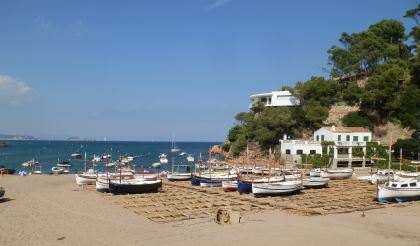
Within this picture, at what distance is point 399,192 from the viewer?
1332 inches

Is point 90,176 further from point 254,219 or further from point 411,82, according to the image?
point 411,82

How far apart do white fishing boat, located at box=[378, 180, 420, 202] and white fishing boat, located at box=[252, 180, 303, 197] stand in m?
7.38

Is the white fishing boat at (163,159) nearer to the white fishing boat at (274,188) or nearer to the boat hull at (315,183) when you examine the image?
the boat hull at (315,183)

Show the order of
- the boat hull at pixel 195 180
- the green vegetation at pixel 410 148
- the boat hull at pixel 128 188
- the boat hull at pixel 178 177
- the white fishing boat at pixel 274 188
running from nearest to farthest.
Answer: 1. the white fishing boat at pixel 274 188
2. the boat hull at pixel 128 188
3. the boat hull at pixel 195 180
4. the boat hull at pixel 178 177
5. the green vegetation at pixel 410 148

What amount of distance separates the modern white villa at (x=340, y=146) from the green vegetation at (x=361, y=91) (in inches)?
314

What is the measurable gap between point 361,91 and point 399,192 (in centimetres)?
4281

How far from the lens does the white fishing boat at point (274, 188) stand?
123ft

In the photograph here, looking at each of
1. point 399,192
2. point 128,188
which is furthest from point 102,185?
point 399,192

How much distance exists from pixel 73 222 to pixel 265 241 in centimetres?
1242

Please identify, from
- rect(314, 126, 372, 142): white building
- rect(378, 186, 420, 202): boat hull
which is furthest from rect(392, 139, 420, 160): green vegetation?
rect(378, 186, 420, 202): boat hull

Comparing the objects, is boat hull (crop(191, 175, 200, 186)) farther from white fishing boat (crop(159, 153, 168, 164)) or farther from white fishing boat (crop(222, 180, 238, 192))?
white fishing boat (crop(159, 153, 168, 164))

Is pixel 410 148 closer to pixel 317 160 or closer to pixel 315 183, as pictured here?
pixel 317 160

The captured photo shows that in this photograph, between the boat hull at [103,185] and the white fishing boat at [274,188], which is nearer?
the white fishing boat at [274,188]

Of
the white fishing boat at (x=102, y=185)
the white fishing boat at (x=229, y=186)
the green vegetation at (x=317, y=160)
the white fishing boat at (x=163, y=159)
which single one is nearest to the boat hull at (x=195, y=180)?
the white fishing boat at (x=229, y=186)
